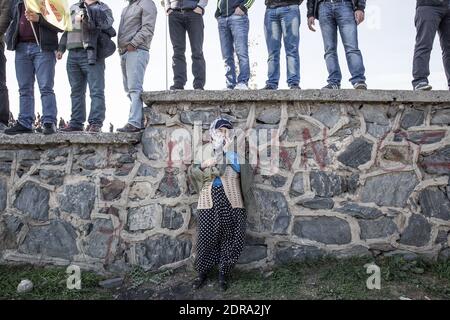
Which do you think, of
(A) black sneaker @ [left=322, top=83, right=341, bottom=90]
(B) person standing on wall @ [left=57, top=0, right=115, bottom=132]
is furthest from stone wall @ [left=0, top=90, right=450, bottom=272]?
(B) person standing on wall @ [left=57, top=0, right=115, bottom=132]

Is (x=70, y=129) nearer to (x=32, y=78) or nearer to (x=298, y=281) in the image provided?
(x=32, y=78)

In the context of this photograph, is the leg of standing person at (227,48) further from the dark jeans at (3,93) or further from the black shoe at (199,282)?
the dark jeans at (3,93)

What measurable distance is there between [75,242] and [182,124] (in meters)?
1.72

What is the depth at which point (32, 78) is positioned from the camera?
15.0 feet

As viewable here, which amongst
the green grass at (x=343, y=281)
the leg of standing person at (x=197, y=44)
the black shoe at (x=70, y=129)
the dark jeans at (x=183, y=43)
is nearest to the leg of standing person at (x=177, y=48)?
the dark jeans at (x=183, y=43)

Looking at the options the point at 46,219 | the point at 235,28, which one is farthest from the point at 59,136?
the point at 235,28

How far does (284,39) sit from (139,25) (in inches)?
66.3

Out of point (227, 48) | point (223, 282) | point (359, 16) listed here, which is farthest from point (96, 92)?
point (359, 16)

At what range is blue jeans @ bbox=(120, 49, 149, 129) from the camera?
436cm

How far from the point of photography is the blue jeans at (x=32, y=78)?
4.41m

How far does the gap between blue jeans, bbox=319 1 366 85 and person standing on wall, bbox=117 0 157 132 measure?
1.97 m

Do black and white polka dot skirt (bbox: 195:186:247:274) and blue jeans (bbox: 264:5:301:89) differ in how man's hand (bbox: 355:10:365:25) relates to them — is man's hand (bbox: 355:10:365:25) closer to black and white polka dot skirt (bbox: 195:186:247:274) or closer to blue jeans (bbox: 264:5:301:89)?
blue jeans (bbox: 264:5:301:89)

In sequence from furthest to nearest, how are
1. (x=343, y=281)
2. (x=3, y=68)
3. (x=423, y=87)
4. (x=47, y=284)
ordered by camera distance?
(x=3, y=68)
(x=423, y=87)
(x=47, y=284)
(x=343, y=281)

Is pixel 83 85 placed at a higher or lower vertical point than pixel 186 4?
lower
